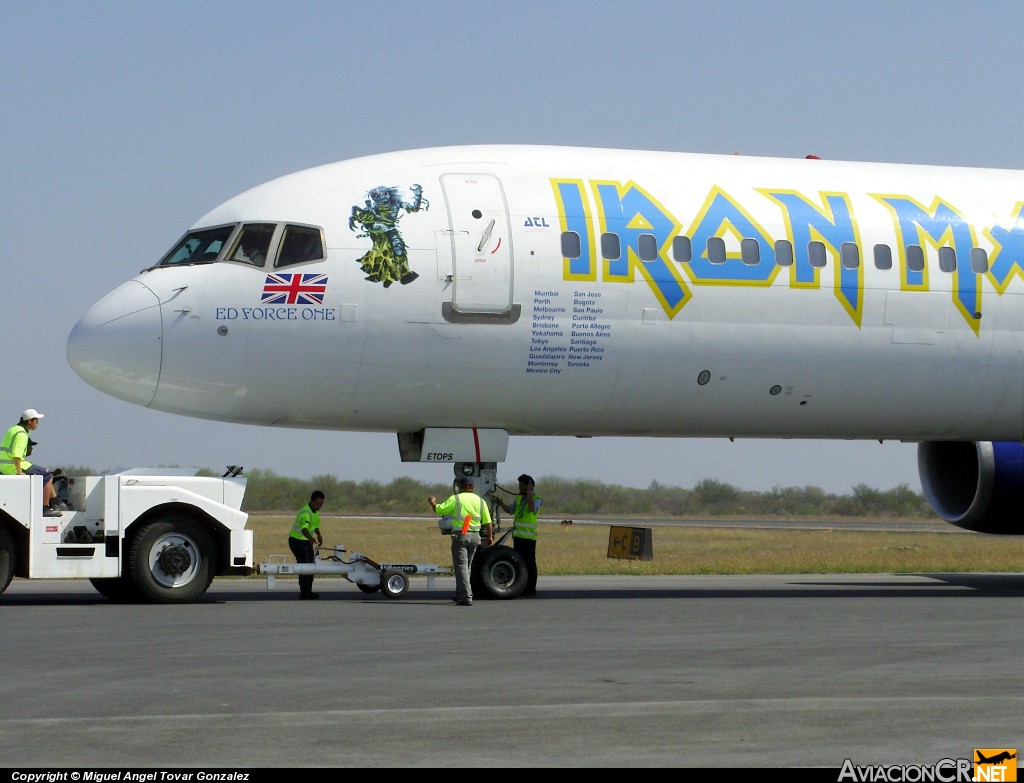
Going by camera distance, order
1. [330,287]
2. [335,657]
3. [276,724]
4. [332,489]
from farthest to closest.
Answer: [332,489] < [330,287] < [335,657] < [276,724]

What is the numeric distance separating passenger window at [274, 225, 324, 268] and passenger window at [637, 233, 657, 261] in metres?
4.33

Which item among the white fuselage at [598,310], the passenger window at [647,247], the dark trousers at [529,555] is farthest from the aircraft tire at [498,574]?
the passenger window at [647,247]

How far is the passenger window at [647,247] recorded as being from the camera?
19.2 metres

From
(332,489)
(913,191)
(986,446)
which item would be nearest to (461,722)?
(913,191)

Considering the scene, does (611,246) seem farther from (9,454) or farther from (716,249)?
(9,454)

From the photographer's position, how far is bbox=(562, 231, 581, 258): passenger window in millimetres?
18953

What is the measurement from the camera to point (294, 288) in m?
18.3

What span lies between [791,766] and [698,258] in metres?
12.0

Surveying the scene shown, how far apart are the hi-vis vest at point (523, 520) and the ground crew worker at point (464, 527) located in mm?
761

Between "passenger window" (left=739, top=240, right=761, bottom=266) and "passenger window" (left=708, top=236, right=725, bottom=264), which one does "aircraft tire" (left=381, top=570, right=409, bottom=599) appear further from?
"passenger window" (left=739, top=240, right=761, bottom=266)

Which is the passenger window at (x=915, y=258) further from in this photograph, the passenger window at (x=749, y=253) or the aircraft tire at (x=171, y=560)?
the aircraft tire at (x=171, y=560)

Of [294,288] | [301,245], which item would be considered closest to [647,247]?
[301,245]

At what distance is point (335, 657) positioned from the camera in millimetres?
13039

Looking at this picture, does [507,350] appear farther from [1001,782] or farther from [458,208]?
[1001,782]
